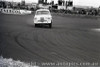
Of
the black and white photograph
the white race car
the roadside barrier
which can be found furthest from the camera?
the white race car

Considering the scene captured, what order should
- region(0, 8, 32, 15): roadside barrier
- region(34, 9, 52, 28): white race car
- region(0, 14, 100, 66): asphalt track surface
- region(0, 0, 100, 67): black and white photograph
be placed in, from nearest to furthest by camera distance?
region(0, 0, 100, 67): black and white photograph
region(0, 14, 100, 66): asphalt track surface
region(0, 8, 32, 15): roadside barrier
region(34, 9, 52, 28): white race car

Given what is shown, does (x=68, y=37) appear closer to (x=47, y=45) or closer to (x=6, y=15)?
(x=47, y=45)

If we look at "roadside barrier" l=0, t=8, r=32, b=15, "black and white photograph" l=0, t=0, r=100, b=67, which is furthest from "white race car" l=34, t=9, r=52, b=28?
"roadside barrier" l=0, t=8, r=32, b=15

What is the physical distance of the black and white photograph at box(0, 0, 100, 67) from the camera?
13.6 feet

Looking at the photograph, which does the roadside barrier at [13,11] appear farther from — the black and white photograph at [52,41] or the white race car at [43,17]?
the white race car at [43,17]

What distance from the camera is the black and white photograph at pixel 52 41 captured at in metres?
4.16

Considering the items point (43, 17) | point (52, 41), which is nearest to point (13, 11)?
point (52, 41)

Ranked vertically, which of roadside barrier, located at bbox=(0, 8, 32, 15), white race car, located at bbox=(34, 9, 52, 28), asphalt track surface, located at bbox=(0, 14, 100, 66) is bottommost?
asphalt track surface, located at bbox=(0, 14, 100, 66)

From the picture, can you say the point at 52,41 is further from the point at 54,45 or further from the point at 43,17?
the point at 43,17

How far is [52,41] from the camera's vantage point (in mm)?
4801

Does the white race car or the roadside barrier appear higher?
the roadside barrier

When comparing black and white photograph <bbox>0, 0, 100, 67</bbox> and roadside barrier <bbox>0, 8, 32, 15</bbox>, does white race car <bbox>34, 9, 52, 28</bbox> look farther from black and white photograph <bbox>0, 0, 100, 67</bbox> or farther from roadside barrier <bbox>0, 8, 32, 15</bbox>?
roadside barrier <bbox>0, 8, 32, 15</bbox>

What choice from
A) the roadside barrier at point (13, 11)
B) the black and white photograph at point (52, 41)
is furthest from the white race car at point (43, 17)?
the roadside barrier at point (13, 11)

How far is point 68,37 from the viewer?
5.41 metres
